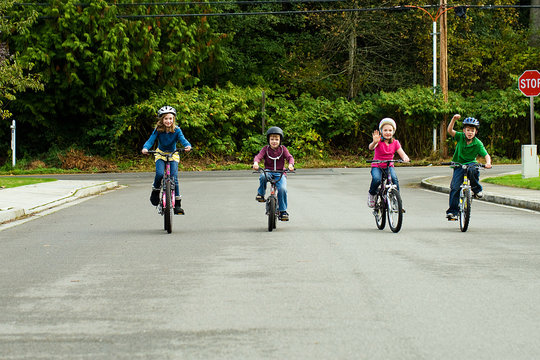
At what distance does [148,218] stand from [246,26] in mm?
30652

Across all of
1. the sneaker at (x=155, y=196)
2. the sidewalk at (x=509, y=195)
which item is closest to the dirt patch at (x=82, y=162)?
the sidewalk at (x=509, y=195)

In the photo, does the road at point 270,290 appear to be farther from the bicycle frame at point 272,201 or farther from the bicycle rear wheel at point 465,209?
the bicycle rear wheel at point 465,209

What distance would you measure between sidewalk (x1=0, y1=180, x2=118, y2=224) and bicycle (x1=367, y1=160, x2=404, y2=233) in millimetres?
6450

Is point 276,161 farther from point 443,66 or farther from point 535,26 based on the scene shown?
point 535,26

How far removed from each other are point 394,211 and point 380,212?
1.92 ft

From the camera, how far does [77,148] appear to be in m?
38.7

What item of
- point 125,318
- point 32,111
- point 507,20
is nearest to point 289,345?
point 125,318

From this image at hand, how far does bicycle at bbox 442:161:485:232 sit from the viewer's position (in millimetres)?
11773

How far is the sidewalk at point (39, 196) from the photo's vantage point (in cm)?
1488

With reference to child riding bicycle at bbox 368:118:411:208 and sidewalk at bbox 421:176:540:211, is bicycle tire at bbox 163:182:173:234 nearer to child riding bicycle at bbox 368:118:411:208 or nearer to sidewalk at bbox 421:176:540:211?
child riding bicycle at bbox 368:118:411:208

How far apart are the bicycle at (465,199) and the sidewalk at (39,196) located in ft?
25.1

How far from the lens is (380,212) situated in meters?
12.2

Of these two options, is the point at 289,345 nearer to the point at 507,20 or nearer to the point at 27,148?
the point at 27,148

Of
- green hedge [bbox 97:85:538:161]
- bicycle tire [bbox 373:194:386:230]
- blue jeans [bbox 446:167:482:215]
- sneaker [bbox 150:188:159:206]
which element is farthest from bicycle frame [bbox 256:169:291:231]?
green hedge [bbox 97:85:538:161]
